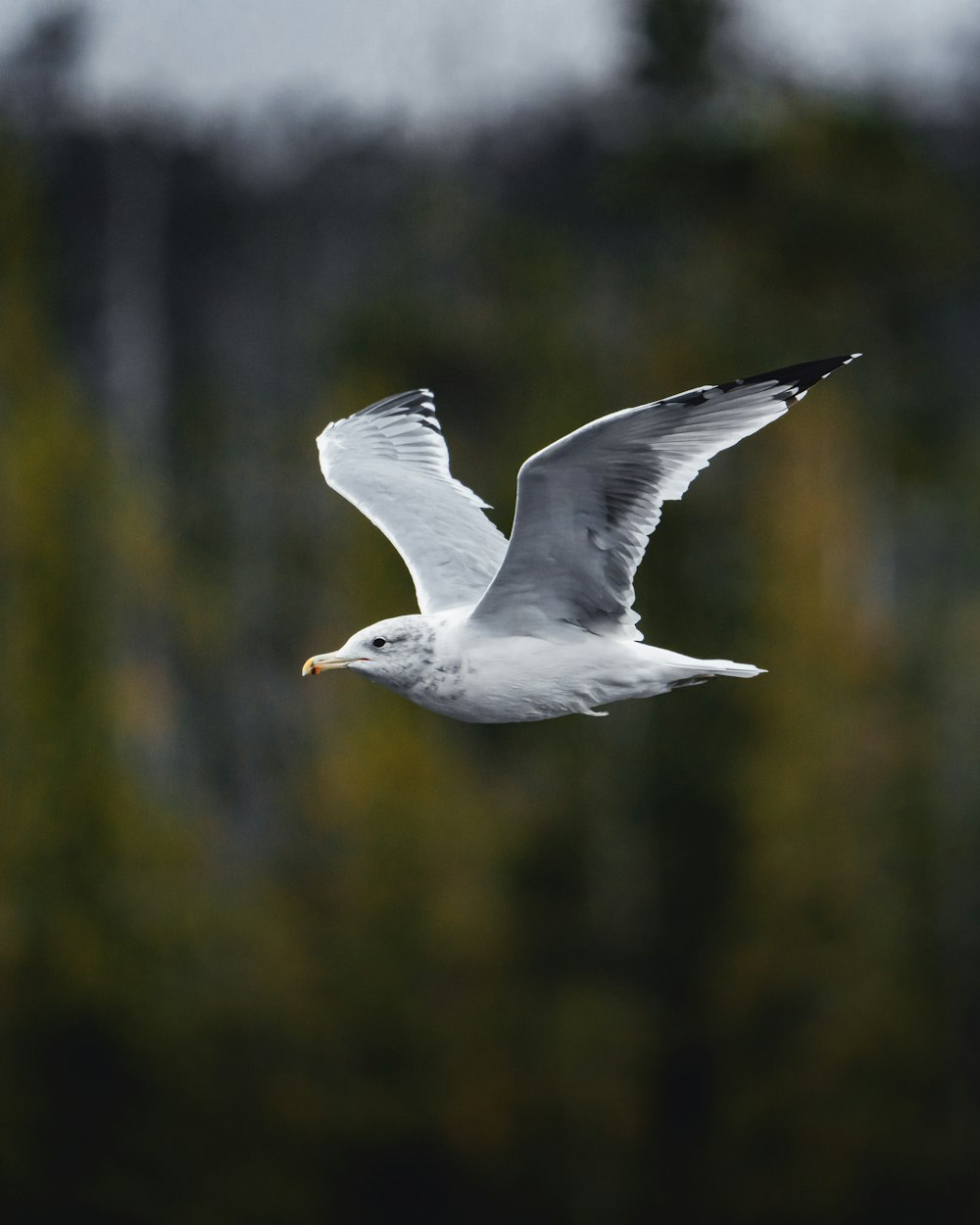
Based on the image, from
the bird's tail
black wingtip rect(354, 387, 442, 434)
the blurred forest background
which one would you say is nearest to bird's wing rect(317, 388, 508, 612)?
black wingtip rect(354, 387, 442, 434)

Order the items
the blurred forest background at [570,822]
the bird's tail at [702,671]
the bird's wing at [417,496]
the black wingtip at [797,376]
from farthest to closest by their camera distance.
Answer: the blurred forest background at [570,822], the bird's wing at [417,496], the bird's tail at [702,671], the black wingtip at [797,376]

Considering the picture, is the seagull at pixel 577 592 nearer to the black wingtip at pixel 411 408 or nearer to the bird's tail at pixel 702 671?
the bird's tail at pixel 702 671

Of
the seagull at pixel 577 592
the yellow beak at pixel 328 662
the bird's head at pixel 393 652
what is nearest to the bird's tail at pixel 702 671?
the seagull at pixel 577 592

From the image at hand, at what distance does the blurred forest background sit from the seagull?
36.6ft

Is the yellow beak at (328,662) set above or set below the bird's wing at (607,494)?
below

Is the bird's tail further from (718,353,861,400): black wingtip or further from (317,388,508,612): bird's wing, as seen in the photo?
(317,388,508,612): bird's wing

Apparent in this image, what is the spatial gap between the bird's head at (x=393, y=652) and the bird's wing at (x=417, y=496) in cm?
46

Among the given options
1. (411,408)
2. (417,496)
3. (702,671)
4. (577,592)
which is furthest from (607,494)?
(411,408)

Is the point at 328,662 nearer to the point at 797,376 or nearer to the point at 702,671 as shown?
the point at 702,671

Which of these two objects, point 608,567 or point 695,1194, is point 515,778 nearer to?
point 695,1194

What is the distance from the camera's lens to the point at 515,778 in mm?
18500

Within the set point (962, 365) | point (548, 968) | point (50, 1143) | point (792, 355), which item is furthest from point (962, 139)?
point (50, 1143)

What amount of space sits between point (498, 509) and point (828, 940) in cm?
439

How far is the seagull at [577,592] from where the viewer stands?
14.1ft
